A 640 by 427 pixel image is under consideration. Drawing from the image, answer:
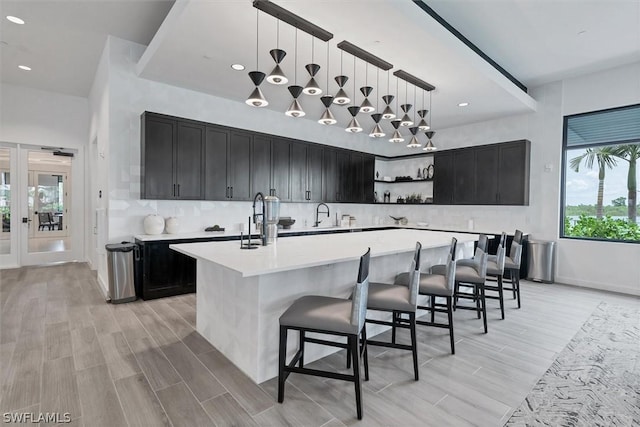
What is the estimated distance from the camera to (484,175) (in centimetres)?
605

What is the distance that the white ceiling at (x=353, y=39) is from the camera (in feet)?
9.43

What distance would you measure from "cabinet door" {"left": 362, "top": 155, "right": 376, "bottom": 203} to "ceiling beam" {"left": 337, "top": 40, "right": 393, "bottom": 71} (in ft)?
11.8

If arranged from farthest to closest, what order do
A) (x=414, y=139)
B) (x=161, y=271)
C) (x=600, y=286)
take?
(x=600, y=286), (x=414, y=139), (x=161, y=271)

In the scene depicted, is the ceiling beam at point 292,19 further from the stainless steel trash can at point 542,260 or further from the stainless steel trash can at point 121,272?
the stainless steel trash can at point 542,260

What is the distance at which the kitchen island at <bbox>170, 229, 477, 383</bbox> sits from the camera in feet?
7.11

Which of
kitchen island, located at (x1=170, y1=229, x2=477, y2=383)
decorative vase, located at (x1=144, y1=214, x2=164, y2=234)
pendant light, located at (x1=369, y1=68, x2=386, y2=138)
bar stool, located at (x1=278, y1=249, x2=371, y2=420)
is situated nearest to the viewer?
bar stool, located at (x1=278, y1=249, x2=371, y2=420)

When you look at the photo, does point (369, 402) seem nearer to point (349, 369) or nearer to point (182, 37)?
point (349, 369)

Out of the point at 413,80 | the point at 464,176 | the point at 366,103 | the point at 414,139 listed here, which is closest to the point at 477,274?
the point at 414,139

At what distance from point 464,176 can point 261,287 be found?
17.9 ft

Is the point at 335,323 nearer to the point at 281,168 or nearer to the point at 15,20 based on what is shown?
the point at 281,168

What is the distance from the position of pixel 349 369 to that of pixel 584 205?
5.24 m

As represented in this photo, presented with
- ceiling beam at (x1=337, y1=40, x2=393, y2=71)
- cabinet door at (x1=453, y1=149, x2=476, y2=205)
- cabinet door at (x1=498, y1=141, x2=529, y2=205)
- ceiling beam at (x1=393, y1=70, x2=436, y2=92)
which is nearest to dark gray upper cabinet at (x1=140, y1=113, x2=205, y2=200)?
ceiling beam at (x1=337, y1=40, x2=393, y2=71)

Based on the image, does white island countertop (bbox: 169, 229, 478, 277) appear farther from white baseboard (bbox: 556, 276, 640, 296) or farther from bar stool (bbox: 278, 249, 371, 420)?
white baseboard (bbox: 556, 276, 640, 296)

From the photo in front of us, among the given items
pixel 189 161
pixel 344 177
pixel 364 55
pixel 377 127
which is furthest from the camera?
pixel 344 177
